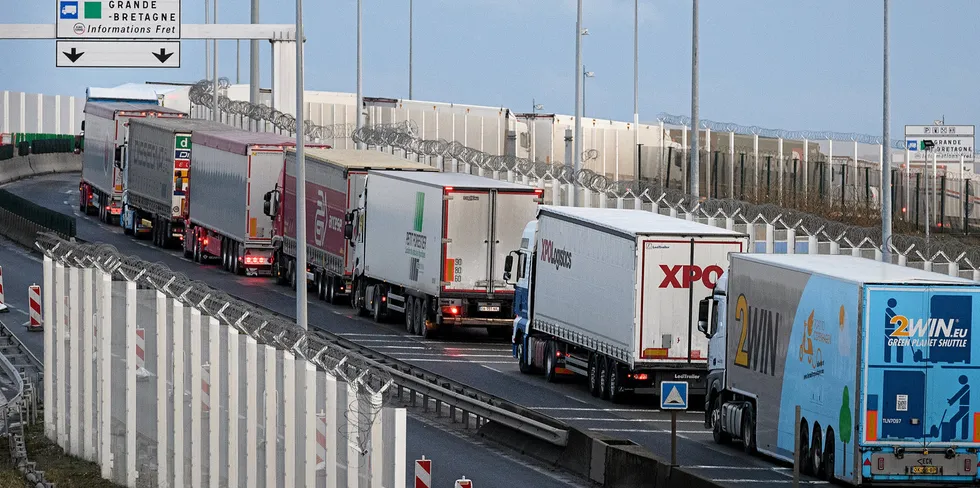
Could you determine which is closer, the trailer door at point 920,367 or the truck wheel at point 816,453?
the trailer door at point 920,367

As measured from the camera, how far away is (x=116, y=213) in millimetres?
69000

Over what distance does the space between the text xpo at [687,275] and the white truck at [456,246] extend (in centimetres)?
940

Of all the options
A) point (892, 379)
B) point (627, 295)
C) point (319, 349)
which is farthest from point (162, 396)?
point (627, 295)

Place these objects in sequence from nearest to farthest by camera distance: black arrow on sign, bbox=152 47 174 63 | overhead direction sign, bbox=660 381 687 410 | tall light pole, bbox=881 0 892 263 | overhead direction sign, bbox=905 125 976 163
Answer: overhead direction sign, bbox=660 381 687 410 → black arrow on sign, bbox=152 47 174 63 → tall light pole, bbox=881 0 892 263 → overhead direction sign, bbox=905 125 976 163

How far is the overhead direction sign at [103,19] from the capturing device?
36844 millimetres

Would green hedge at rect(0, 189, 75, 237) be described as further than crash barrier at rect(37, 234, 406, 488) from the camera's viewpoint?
Yes

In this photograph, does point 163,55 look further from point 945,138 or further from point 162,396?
point 945,138

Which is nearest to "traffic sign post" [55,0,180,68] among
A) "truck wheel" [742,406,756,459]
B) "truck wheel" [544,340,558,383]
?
"truck wheel" [544,340,558,383]

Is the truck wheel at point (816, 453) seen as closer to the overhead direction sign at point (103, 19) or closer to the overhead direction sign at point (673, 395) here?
the overhead direction sign at point (673, 395)

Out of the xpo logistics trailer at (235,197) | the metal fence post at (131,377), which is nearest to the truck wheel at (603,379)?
the metal fence post at (131,377)

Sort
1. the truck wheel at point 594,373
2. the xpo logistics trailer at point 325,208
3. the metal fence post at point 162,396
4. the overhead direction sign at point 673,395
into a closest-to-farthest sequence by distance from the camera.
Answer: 1. the metal fence post at point 162,396
2. the overhead direction sign at point 673,395
3. the truck wheel at point 594,373
4. the xpo logistics trailer at point 325,208

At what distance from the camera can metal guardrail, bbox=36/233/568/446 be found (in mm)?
17688

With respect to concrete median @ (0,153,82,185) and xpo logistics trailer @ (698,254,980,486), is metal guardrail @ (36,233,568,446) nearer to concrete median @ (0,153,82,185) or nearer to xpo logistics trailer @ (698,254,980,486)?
xpo logistics trailer @ (698,254,980,486)

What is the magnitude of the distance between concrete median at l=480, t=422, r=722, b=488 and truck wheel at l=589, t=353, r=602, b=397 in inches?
242
